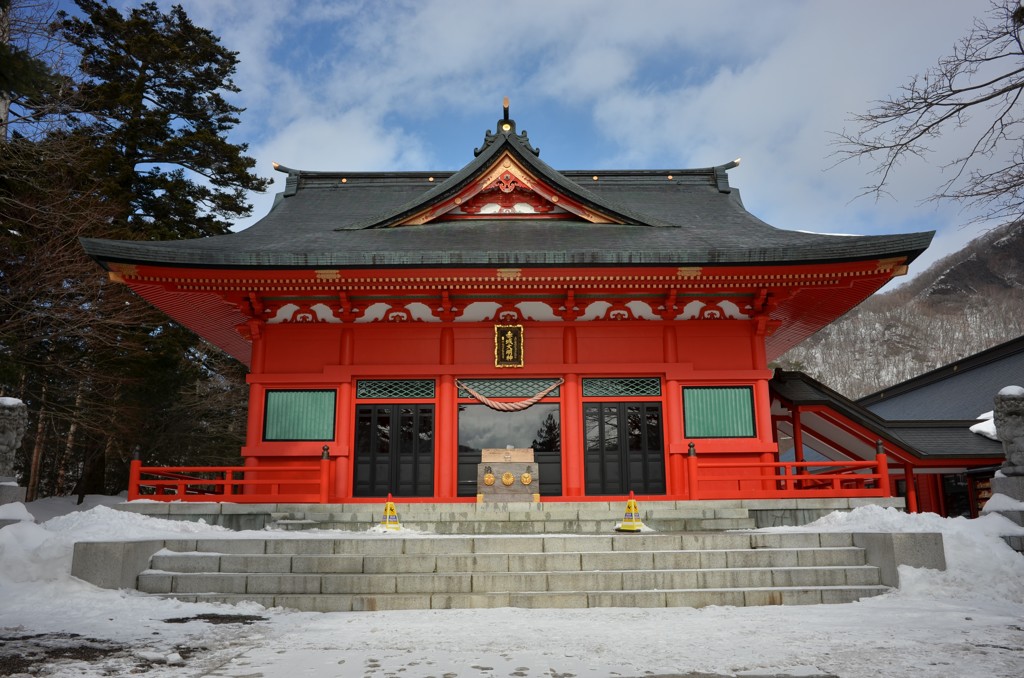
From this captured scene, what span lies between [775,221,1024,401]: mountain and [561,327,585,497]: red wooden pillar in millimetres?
45348

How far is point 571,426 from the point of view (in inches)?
570

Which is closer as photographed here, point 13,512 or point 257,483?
point 13,512

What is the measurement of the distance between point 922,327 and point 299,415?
66726 millimetres

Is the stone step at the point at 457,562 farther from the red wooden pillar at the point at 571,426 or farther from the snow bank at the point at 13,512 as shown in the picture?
the red wooden pillar at the point at 571,426

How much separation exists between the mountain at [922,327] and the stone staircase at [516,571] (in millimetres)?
50028

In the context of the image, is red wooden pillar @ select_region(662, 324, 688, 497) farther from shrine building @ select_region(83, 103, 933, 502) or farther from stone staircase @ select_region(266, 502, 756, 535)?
stone staircase @ select_region(266, 502, 756, 535)

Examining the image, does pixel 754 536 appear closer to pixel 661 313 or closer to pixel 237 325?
pixel 661 313

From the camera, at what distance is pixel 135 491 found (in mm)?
12328

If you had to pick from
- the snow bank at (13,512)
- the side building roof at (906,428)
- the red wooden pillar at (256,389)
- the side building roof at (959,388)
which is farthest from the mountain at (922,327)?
the snow bank at (13,512)

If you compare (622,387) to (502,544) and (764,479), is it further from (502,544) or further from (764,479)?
(502,544)

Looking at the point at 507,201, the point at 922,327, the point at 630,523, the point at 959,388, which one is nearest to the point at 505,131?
the point at 507,201

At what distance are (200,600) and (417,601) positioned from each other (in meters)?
2.57

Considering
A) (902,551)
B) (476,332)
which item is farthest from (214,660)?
(476,332)

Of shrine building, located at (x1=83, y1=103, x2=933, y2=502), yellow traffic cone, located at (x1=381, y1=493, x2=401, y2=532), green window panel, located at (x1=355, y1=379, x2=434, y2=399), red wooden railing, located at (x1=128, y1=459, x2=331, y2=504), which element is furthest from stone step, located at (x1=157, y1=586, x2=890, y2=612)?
green window panel, located at (x1=355, y1=379, x2=434, y2=399)
